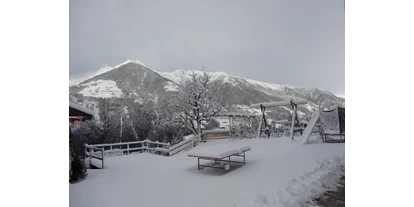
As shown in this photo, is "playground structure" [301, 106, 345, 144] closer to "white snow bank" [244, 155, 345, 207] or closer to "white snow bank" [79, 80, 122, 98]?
"white snow bank" [244, 155, 345, 207]

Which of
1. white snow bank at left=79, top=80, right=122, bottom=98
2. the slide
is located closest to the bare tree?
white snow bank at left=79, top=80, right=122, bottom=98

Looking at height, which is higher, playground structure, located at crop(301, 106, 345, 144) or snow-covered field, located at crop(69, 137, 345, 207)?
playground structure, located at crop(301, 106, 345, 144)

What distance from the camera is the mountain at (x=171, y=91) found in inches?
364

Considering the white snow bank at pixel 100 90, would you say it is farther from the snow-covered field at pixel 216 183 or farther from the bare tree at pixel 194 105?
the snow-covered field at pixel 216 183

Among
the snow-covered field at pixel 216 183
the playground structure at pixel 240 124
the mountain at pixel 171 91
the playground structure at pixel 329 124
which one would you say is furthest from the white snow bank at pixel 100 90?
the playground structure at pixel 329 124

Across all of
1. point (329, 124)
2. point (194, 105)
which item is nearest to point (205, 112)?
point (194, 105)

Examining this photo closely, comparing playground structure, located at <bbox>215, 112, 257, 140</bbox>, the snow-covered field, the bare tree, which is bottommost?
the snow-covered field

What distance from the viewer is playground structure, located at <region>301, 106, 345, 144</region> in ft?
20.0

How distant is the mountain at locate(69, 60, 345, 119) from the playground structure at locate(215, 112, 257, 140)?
0.51m

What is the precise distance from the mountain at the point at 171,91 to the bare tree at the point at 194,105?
1.01 metres

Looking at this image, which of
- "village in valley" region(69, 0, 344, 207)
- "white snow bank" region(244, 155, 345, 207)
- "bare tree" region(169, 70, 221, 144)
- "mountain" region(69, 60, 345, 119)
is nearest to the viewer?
"white snow bank" region(244, 155, 345, 207)
